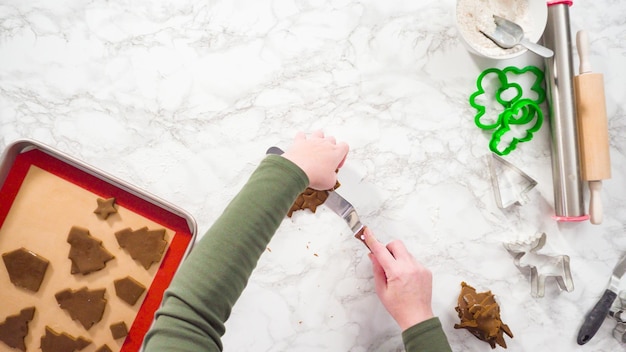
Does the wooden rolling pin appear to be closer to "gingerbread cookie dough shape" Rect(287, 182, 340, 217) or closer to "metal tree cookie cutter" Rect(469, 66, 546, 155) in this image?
"metal tree cookie cutter" Rect(469, 66, 546, 155)

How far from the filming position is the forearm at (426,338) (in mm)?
715

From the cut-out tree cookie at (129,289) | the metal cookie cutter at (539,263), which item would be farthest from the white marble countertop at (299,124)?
the cut-out tree cookie at (129,289)

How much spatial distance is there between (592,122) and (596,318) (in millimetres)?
342

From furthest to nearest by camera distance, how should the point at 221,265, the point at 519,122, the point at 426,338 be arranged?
the point at 519,122, the point at 426,338, the point at 221,265

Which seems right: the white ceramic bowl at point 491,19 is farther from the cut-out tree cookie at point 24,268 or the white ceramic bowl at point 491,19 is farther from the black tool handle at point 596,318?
the cut-out tree cookie at point 24,268

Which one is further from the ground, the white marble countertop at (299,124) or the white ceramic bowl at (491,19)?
the white ceramic bowl at (491,19)

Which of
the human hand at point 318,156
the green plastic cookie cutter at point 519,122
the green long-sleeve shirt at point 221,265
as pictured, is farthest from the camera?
the green plastic cookie cutter at point 519,122

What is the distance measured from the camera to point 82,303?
736 millimetres

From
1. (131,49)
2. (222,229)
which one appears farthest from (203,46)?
(222,229)

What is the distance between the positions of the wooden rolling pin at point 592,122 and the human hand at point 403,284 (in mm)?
317

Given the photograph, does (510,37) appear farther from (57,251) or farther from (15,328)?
(15,328)

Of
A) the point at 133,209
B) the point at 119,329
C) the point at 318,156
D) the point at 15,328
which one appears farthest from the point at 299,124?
the point at 15,328

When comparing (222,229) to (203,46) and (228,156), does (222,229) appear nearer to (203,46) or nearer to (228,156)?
(228,156)

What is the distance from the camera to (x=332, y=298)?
82 cm
